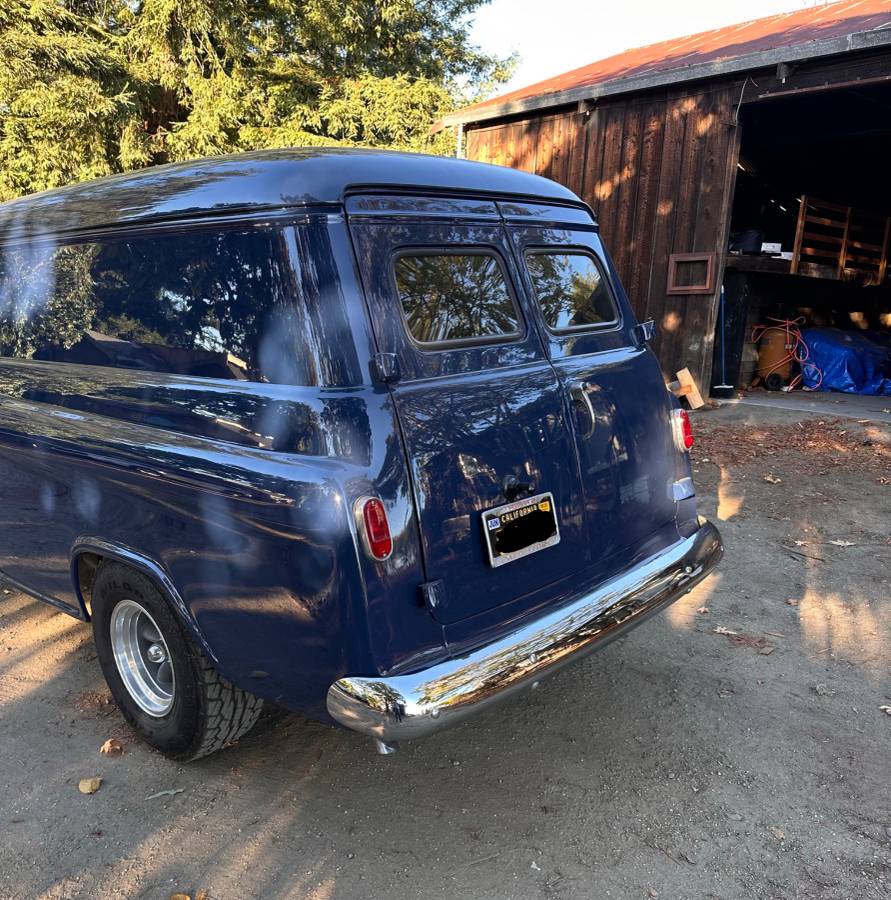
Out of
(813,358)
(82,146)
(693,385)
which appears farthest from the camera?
(82,146)

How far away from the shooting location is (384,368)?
2.41 metres

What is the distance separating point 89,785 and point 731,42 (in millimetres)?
11465

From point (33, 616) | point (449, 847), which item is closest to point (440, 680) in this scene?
point (449, 847)

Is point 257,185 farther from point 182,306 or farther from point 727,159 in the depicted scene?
point 727,159

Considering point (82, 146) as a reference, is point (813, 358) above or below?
below

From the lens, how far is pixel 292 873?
2432 mm

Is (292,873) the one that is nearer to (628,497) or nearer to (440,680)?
(440,680)

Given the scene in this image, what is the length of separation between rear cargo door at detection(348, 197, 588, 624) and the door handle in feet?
0.28

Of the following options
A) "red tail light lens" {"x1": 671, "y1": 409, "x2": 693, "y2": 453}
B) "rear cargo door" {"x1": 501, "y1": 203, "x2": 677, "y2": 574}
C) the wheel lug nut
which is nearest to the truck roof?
"rear cargo door" {"x1": 501, "y1": 203, "x2": 677, "y2": 574}

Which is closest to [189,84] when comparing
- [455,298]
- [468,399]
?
[455,298]

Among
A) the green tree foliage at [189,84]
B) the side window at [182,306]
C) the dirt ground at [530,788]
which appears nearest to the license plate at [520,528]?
the side window at [182,306]

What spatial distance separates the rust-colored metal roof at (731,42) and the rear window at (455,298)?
6.80m

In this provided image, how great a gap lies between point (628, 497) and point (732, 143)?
7805mm

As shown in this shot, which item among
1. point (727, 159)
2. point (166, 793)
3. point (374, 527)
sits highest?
point (727, 159)
